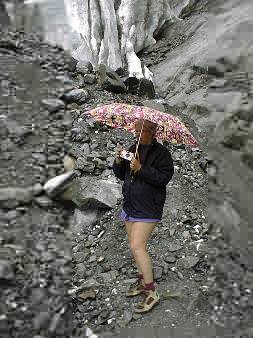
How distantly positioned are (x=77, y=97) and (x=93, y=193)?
353cm

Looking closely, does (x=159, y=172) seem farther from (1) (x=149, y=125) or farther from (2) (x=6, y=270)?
(2) (x=6, y=270)

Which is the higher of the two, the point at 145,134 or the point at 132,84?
the point at 132,84

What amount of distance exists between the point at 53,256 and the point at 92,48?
8.00 m

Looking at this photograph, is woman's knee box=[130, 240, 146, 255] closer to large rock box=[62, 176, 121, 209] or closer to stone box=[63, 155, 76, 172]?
large rock box=[62, 176, 121, 209]

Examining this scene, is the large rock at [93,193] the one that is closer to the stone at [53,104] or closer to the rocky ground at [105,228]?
the rocky ground at [105,228]

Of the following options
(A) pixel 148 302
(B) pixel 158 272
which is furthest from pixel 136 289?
(B) pixel 158 272

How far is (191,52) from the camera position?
1161 centimetres

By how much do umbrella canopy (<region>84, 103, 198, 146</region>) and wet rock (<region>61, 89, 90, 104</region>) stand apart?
4.99m

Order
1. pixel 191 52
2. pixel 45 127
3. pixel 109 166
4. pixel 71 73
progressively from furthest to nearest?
1. pixel 191 52
2. pixel 71 73
3. pixel 45 127
4. pixel 109 166

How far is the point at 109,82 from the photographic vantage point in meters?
9.87

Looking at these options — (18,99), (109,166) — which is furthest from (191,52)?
(109,166)

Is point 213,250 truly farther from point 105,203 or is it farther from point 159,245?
point 105,203

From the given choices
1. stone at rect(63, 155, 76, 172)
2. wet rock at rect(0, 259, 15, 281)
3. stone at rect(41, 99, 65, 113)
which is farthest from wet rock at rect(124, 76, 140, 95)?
wet rock at rect(0, 259, 15, 281)

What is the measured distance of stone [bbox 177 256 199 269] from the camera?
5.08m
